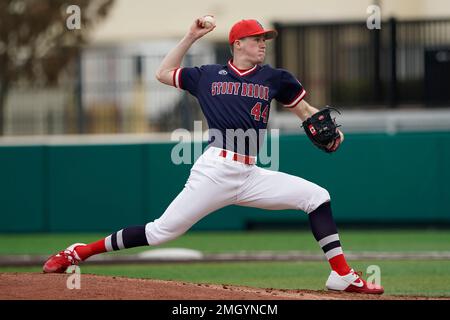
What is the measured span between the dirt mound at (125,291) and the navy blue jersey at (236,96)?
110cm

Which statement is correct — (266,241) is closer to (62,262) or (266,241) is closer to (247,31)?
(62,262)

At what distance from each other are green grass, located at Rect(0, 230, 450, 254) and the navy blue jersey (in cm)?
540

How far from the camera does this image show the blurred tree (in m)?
20.2

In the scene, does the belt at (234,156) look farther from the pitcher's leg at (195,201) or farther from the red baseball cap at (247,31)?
the red baseball cap at (247,31)

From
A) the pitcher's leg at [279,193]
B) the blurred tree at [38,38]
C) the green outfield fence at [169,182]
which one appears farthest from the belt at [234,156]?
the blurred tree at [38,38]

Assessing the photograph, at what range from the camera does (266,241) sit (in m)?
14.9

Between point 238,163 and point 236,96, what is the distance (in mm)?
518

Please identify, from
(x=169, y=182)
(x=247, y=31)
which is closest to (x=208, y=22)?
(x=247, y=31)

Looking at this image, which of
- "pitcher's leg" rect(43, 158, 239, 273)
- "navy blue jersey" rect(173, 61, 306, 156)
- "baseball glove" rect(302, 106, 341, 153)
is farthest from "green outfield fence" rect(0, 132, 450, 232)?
"pitcher's leg" rect(43, 158, 239, 273)

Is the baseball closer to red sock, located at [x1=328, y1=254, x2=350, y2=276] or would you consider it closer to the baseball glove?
the baseball glove

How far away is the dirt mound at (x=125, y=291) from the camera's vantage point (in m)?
7.20

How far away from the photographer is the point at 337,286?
8.08 meters

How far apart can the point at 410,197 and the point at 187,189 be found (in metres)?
8.43
